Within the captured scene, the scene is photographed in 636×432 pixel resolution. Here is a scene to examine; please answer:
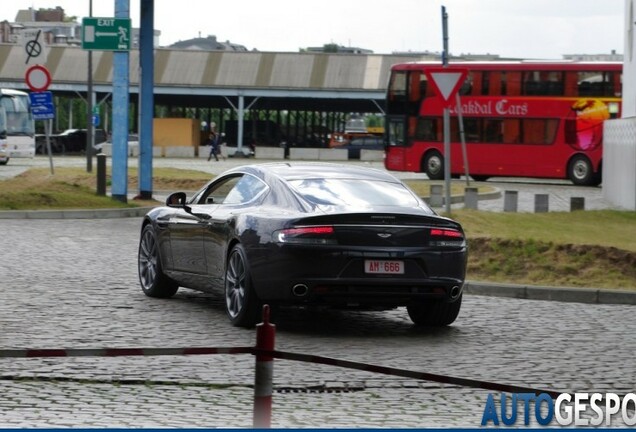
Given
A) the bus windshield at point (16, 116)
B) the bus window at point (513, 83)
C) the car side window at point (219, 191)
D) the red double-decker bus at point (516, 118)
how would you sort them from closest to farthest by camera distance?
the car side window at point (219, 191)
the red double-decker bus at point (516, 118)
the bus window at point (513, 83)
the bus windshield at point (16, 116)

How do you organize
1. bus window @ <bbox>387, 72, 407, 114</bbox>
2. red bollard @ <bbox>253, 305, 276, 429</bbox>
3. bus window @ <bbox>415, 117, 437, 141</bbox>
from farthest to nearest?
bus window @ <bbox>387, 72, 407, 114</bbox>, bus window @ <bbox>415, 117, 437, 141</bbox>, red bollard @ <bbox>253, 305, 276, 429</bbox>

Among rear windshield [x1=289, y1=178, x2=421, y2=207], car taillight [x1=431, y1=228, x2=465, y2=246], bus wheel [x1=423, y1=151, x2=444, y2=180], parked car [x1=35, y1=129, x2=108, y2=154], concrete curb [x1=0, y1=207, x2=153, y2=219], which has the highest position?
rear windshield [x1=289, y1=178, x2=421, y2=207]

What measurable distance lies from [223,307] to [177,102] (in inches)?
3259

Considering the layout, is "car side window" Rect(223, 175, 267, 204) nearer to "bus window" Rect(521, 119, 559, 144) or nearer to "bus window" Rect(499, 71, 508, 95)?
"bus window" Rect(521, 119, 559, 144)

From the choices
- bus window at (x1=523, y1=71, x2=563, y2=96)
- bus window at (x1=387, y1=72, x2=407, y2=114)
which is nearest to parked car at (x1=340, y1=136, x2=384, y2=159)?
bus window at (x1=387, y1=72, x2=407, y2=114)

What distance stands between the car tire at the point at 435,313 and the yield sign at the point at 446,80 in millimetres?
10415

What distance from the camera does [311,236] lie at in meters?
12.5

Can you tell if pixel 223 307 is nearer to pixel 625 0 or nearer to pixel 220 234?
pixel 220 234

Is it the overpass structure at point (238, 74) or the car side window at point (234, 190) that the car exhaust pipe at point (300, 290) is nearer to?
the car side window at point (234, 190)

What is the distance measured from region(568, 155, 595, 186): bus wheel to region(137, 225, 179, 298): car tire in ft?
114

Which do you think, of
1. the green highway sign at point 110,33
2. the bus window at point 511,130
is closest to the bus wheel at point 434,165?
the bus window at point 511,130

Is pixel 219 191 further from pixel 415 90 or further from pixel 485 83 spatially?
pixel 415 90

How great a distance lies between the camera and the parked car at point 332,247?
1252cm

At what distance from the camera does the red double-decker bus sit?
161 ft
